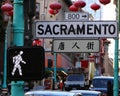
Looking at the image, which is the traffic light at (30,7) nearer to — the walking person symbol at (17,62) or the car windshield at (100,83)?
the walking person symbol at (17,62)

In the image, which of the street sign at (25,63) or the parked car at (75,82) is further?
the parked car at (75,82)

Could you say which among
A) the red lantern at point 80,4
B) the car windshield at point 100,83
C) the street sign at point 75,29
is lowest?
the car windshield at point 100,83

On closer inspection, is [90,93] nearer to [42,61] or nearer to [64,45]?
[64,45]

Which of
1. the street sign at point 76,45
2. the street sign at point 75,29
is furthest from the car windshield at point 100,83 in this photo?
the street sign at point 75,29

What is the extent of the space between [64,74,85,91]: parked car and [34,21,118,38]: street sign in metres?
39.5

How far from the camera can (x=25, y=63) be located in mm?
8898

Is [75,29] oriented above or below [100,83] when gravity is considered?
above

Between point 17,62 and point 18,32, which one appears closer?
point 17,62

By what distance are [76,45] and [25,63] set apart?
4499mm

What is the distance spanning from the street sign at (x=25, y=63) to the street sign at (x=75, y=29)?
12.8 ft

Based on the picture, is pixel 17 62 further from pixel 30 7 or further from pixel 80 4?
pixel 80 4

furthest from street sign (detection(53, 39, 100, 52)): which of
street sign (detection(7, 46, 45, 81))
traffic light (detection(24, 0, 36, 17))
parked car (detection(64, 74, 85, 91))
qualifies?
parked car (detection(64, 74, 85, 91))

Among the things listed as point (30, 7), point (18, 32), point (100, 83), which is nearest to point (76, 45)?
point (18, 32)

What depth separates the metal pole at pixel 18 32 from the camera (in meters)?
9.94
